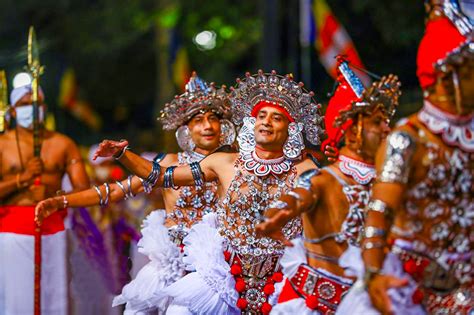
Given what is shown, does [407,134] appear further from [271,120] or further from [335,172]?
[271,120]

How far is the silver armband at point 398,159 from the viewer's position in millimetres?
5430

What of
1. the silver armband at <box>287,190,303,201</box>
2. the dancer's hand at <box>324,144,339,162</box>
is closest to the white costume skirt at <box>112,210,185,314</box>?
the dancer's hand at <box>324,144,339,162</box>

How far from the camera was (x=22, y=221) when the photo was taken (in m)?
9.88

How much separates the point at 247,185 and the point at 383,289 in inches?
101

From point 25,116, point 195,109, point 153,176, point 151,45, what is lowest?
point 153,176

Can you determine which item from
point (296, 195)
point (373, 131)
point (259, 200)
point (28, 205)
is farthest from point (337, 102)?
point (28, 205)

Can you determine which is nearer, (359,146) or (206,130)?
(359,146)

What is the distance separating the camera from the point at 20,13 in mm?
28984

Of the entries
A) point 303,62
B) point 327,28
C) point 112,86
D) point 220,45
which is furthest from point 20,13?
point 327,28

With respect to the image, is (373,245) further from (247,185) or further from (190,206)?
(190,206)

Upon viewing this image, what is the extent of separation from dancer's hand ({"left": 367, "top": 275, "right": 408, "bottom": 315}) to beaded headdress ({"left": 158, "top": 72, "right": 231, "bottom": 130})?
3871 millimetres

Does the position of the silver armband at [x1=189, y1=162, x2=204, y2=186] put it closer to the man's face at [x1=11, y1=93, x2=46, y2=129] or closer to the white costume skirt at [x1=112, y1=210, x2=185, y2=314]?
the white costume skirt at [x1=112, y1=210, x2=185, y2=314]

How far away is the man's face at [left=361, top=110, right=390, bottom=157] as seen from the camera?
633 cm

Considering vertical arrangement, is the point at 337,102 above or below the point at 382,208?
above
